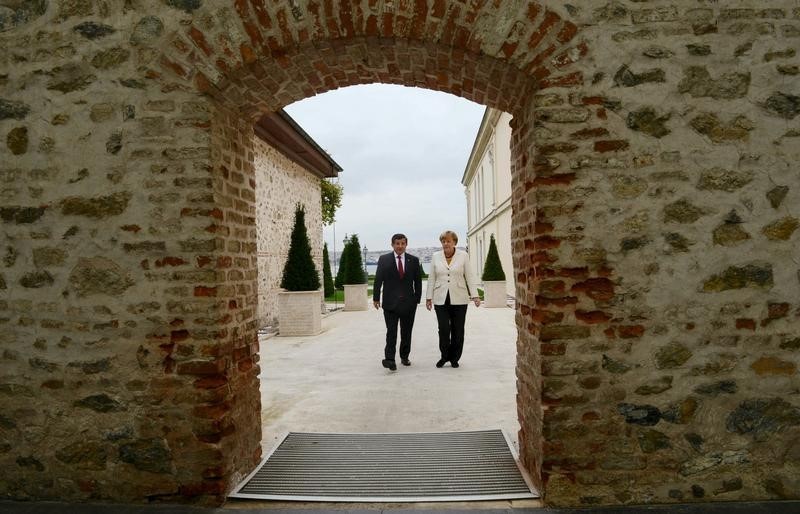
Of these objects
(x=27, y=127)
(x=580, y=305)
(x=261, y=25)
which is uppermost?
(x=261, y=25)

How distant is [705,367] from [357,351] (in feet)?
18.9

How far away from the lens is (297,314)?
9.77 metres

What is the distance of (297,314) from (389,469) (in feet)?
21.9

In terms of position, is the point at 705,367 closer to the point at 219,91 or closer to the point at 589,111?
the point at 589,111

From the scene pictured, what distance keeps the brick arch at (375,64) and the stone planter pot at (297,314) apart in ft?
20.5

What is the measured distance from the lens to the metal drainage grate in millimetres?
3057

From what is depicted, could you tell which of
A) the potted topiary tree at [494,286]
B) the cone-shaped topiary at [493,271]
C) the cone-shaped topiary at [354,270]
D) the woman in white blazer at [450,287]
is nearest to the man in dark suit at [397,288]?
the woman in white blazer at [450,287]

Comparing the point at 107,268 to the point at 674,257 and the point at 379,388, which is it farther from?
the point at 674,257

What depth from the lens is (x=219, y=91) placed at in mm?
3082

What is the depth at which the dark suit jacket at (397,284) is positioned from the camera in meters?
6.41

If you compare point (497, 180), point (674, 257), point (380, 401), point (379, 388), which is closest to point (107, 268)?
point (380, 401)

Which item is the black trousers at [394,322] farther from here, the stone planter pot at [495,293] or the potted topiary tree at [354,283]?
the potted topiary tree at [354,283]

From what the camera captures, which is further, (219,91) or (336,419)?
(336,419)

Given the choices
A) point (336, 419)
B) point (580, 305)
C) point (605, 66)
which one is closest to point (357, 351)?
point (336, 419)
